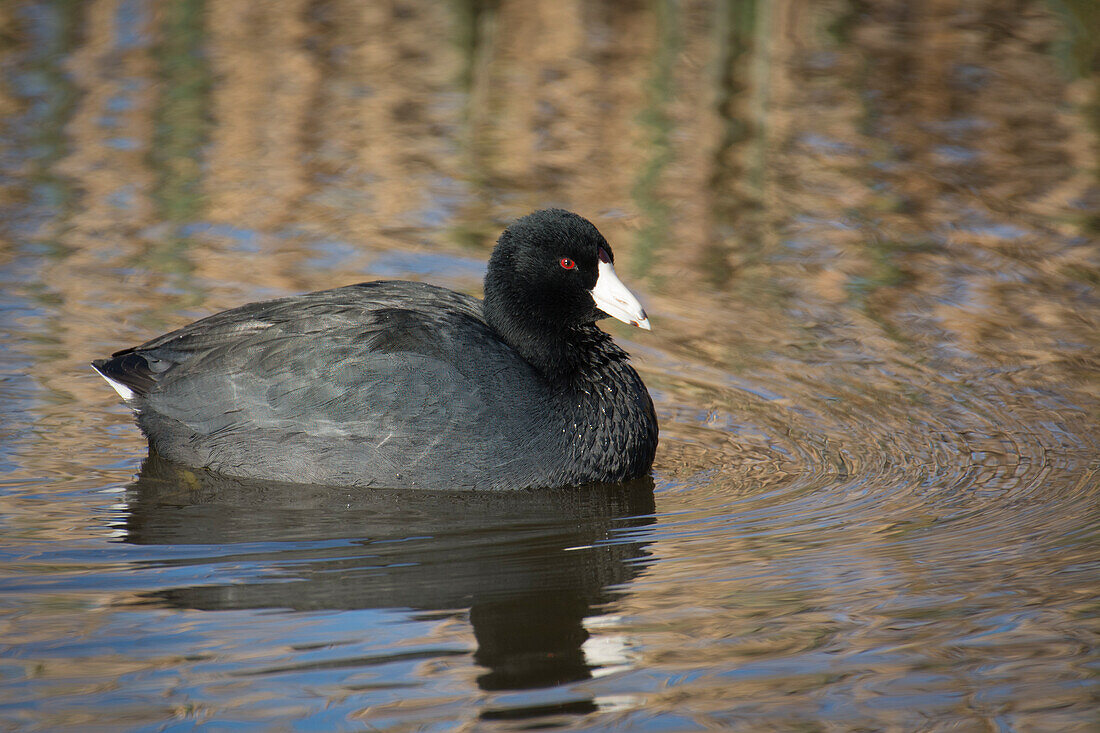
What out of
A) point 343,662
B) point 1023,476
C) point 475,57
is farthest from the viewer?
point 475,57

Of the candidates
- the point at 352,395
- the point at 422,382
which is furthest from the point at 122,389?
the point at 422,382

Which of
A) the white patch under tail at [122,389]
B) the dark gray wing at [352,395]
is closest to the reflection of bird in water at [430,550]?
the dark gray wing at [352,395]

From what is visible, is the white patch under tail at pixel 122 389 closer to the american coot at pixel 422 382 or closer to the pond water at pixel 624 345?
the american coot at pixel 422 382

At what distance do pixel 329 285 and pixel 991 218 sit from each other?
150 inches

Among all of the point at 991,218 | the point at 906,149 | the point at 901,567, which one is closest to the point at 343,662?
the point at 901,567

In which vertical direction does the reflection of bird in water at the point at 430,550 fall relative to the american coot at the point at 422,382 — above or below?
below

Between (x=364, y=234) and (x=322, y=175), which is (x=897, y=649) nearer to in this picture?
(x=364, y=234)

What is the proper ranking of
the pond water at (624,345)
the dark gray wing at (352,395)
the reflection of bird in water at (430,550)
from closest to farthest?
the pond water at (624,345)
the reflection of bird in water at (430,550)
the dark gray wing at (352,395)

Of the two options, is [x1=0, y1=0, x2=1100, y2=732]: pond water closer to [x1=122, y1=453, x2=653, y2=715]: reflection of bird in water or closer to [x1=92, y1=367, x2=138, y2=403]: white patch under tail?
[x1=122, y1=453, x2=653, y2=715]: reflection of bird in water

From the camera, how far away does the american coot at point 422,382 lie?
5.05m

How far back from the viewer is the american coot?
5.05 metres

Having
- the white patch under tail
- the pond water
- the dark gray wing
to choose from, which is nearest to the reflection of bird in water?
the pond water

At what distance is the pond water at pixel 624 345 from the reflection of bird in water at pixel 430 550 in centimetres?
2

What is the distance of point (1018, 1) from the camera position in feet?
44.2
